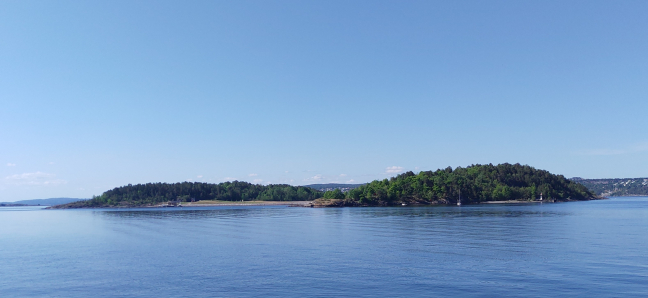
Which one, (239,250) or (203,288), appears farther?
(239,250)

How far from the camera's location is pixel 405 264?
110 ft

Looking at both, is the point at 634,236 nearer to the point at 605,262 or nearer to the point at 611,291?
the point at 605,262

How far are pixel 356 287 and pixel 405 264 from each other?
336 inches

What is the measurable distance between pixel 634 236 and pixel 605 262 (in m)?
21.6

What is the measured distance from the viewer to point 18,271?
114 ft

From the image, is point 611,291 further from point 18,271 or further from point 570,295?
point 18,271

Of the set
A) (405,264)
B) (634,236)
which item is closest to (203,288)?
(405,264)

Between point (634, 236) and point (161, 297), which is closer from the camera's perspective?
point (161, 297)

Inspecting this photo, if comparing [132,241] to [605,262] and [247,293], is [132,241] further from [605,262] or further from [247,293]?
[605,262]

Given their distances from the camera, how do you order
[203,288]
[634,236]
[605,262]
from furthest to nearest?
[634,236] < [605,262] < [203,288]

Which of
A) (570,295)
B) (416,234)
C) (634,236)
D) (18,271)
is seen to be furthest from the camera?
(416,234)

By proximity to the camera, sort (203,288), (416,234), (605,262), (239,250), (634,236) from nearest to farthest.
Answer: (203,288), (605,262), (239,250), (634,236), (416,234)

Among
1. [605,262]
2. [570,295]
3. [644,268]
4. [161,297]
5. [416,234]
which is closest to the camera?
[570,295]

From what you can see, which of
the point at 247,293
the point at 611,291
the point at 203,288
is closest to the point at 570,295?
the point at 611,291
